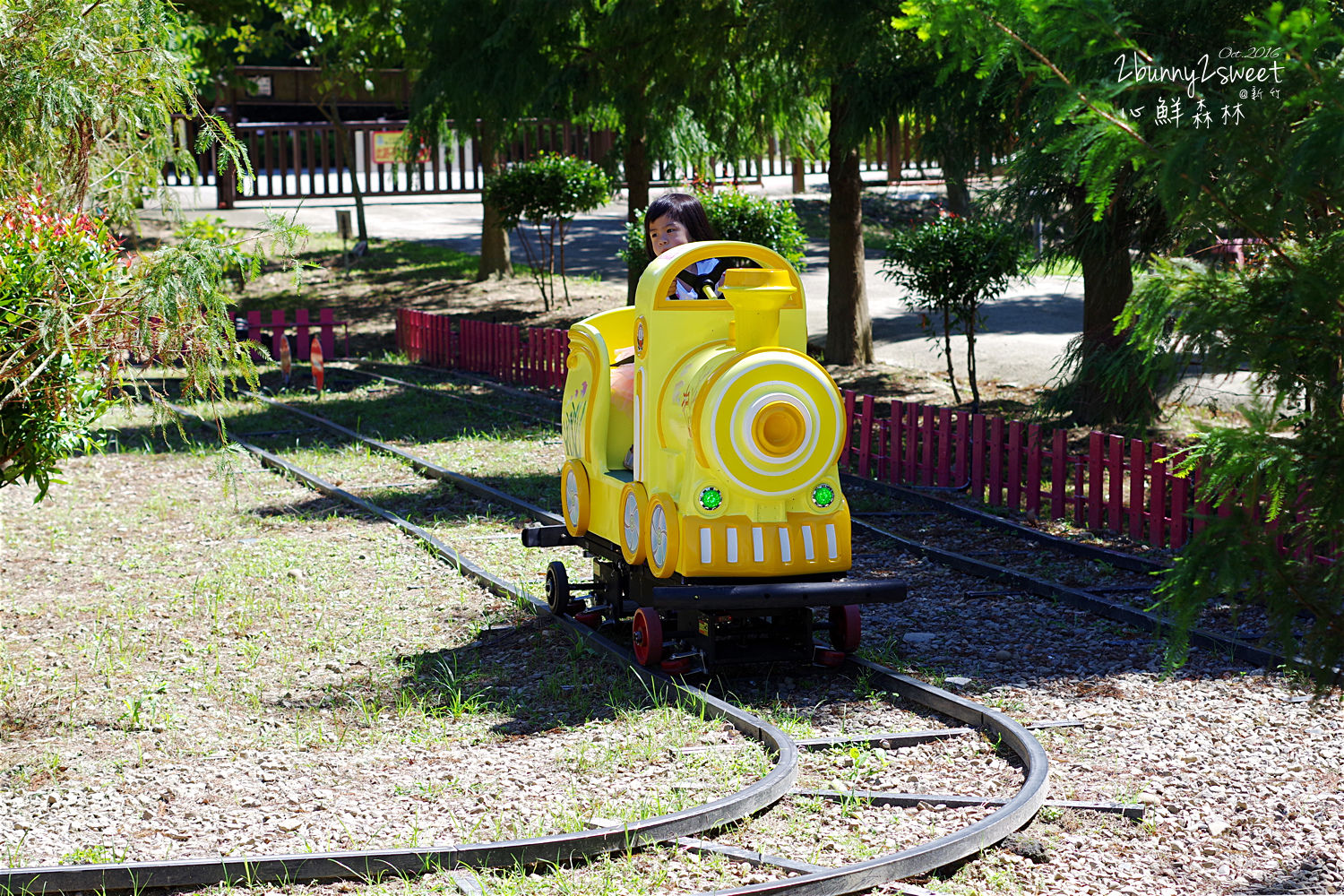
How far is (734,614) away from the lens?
22.1 feet

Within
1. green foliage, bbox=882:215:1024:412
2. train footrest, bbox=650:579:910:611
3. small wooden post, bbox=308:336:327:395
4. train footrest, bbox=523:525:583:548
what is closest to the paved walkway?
green foliage, bbox=882:215:1024:412

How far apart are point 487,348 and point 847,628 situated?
13.6 meters

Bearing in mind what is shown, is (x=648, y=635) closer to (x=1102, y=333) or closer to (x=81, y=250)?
(x=81, y=250)

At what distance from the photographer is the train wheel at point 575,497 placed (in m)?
7.50

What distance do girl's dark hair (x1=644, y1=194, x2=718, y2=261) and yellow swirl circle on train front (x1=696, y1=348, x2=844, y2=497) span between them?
1198mm

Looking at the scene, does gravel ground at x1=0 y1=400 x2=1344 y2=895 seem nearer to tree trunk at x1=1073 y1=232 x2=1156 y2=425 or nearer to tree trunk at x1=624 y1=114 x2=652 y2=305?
tree trunk at x1=1073 y1=232 x2=1156 y2=425

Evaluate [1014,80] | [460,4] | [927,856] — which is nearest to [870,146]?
[1014,80]

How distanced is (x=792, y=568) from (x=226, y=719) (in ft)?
9.01

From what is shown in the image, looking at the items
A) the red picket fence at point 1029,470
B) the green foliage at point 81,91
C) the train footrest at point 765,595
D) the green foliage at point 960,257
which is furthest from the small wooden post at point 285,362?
the train footrest at point 765,595

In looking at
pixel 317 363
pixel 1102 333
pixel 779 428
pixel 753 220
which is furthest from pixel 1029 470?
pixel 317 363

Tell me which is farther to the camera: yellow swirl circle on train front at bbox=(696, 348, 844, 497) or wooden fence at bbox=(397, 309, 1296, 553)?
wooden fence at bbox=(397, 309, 1296, 553)

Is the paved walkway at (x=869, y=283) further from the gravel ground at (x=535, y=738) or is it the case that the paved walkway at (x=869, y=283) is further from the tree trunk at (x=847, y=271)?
the gravel ground at (x=535, y=738)

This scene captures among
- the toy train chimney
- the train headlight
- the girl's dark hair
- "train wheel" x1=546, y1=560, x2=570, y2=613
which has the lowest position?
"train wheel" x1=546, y1=560, x2=570, y2=613

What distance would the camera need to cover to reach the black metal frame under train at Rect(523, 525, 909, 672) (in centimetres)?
637
